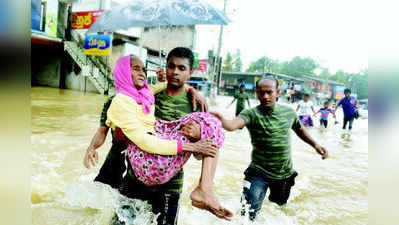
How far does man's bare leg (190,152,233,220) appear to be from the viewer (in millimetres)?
1459

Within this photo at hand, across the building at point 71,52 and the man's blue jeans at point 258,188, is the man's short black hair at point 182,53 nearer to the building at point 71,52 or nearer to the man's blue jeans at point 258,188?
the man's blue jeans at point 258,188

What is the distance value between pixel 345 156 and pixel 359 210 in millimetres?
3431

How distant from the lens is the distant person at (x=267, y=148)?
8.52ft

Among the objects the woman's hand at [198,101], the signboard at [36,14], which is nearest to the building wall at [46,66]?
the signboard at [36,14]

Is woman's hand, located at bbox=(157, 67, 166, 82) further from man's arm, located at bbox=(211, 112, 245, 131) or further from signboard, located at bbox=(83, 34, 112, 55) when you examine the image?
signboard, located at bbox=(83, 34, 112, 55)

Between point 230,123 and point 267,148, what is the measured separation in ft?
1.73

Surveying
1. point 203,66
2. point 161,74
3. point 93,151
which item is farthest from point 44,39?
point 93,151

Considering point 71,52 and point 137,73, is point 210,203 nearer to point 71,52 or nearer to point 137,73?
point 137,73

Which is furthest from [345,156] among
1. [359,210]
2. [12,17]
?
[12,17]

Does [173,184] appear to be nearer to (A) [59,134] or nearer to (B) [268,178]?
(B) [268,178]

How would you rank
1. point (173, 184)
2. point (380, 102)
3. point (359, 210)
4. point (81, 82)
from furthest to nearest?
point (81, 82) → point (359, 210) → point (173, 184) → point (380, 102)

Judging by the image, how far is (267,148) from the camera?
2613mm

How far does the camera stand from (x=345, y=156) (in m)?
6.80

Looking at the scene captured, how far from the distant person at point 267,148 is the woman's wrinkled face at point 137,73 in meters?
1.06
